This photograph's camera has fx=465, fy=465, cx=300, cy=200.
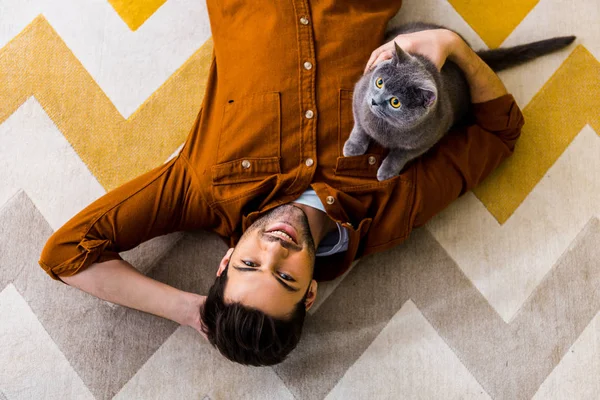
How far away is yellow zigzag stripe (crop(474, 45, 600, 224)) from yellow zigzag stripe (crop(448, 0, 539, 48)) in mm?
183

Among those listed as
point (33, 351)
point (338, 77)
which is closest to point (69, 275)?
point (33, 351)

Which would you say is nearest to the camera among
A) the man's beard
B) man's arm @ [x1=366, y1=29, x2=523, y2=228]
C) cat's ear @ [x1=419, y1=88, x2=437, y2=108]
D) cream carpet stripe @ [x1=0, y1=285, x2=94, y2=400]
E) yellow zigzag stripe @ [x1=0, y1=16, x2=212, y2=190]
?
cat's ear @ [x1=419, y1=88, x2=437, y2=108]

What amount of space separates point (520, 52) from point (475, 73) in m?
0.26

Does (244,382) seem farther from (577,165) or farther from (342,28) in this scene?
(577,165)

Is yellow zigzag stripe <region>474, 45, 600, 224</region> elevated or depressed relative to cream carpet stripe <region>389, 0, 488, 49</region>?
depressed

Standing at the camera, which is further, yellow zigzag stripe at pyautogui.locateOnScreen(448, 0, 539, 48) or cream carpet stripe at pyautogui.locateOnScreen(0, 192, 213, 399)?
yellow zigzag stripe at pyautogui.locateOnScreen(448, 0, 539, 48)

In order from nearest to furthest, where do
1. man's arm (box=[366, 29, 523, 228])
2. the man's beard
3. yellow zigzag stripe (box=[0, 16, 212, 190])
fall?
the man's beard
man's arm (box=[366, 29, 523, 228])
yellow zigzag stripe (box=[0, 16, 212, 190])

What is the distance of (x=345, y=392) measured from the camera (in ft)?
3.94

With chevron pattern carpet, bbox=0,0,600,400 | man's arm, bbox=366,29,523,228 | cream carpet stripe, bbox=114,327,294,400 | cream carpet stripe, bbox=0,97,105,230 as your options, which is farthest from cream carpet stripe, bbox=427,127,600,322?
cream carpet stripe, bbox=0,97,105,230

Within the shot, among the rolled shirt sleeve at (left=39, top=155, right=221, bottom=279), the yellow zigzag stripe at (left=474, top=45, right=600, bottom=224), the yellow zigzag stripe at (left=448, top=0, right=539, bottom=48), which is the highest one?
the rolled shirt sleeve at (left=39, top=155, right=221, bottom=279)

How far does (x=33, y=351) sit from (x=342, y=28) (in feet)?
3.70

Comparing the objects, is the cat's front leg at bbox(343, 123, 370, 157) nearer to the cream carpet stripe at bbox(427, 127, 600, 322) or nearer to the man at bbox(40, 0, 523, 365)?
the man at bbox(40, 0, 523, 365)

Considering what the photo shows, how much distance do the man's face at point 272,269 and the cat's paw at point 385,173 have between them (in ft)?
0.76

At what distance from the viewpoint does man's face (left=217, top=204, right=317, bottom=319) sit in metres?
0.91
